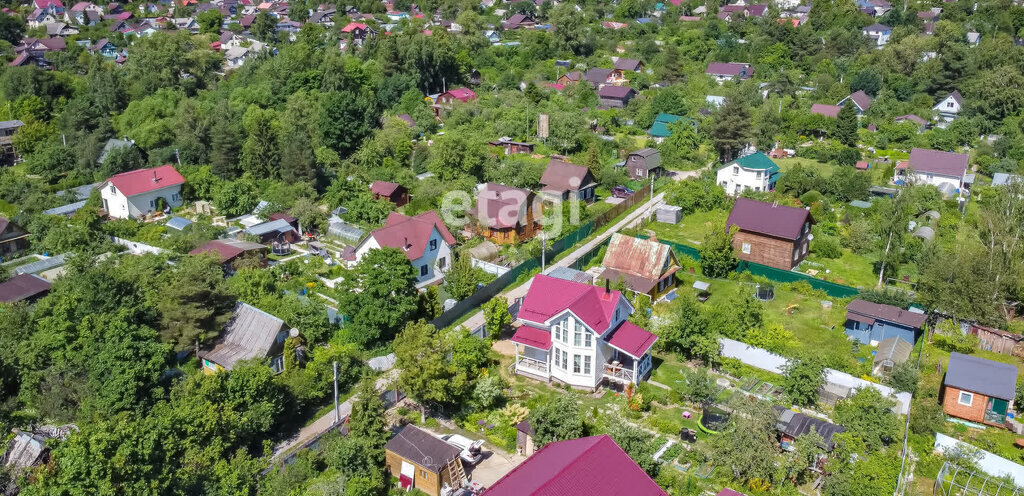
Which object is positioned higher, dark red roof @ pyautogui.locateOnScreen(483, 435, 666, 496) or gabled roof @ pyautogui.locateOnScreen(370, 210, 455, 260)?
dark red roof @ pyautogui.locateOnScreen(483, 435, 666, 496)

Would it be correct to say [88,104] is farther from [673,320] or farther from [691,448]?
[691,448]

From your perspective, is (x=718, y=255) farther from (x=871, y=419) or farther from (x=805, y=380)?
(x=871, y=419)

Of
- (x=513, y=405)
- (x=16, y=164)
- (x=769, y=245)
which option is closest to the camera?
(x=513, y=405)

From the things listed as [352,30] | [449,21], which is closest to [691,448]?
[352,30]

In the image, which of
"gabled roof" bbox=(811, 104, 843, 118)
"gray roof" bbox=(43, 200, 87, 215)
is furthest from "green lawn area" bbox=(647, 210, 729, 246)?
"gray roof" bbox=(43, 200, 87, 215)

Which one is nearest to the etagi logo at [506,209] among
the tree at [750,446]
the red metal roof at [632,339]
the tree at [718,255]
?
the tree at [718,255]

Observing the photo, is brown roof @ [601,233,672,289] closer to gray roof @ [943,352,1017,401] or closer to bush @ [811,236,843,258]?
bush @ [811,236,843,258]
